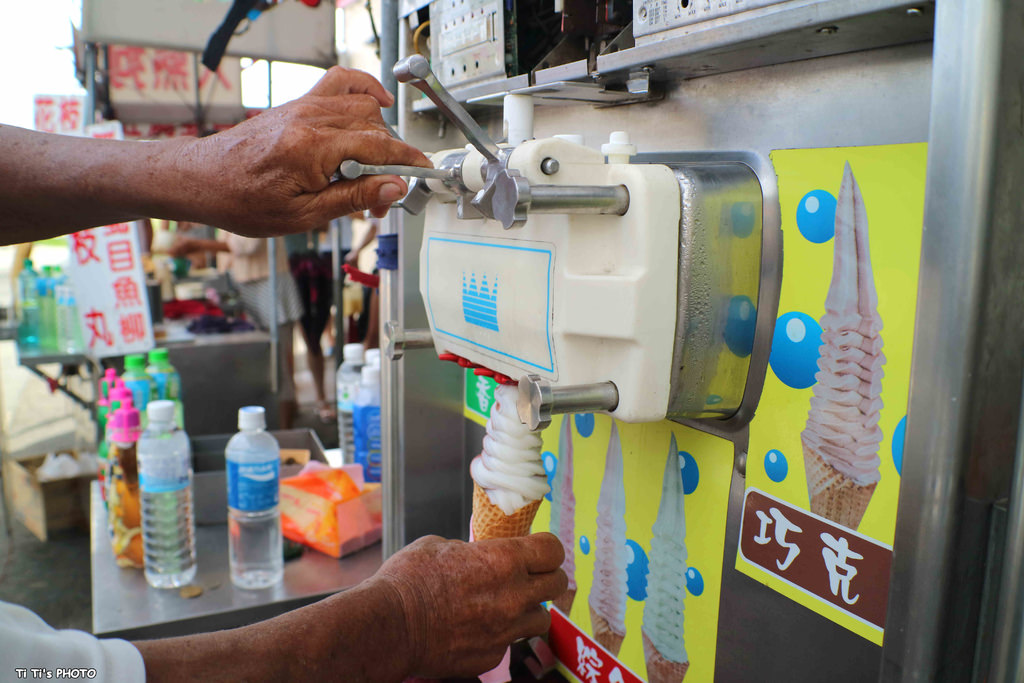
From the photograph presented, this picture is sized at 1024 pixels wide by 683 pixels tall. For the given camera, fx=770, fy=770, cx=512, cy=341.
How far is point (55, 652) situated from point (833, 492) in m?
0.66

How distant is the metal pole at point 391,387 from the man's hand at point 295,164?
1.51ft

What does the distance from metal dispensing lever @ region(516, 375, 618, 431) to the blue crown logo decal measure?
160 mm

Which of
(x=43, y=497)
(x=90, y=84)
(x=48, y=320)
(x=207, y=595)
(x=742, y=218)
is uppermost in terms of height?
(x=90, y=84)

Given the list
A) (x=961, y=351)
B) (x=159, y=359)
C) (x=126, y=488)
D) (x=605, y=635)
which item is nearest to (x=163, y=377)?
(x=159, y=359)

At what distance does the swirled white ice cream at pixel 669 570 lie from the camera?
875 millimetres

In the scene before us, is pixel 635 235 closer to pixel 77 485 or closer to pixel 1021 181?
pixel 1021 181

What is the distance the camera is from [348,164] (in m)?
0.69

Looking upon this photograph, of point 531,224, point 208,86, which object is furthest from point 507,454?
point 208,86

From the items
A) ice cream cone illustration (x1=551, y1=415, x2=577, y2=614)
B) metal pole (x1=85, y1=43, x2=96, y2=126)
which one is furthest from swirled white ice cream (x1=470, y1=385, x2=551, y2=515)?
metal pole (x1=85, y1=43, x2=96, y2=126)

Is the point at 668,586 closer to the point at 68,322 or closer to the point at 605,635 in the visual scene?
the point at 605,635

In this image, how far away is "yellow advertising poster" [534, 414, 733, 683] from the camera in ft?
2.77

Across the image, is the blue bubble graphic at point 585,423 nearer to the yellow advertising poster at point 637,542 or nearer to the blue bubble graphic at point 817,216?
the yellow advertising poster at point 637,542

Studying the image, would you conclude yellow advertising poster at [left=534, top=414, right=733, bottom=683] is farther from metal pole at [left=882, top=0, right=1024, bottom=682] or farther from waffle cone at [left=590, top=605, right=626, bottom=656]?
metal pole at [left=882, top=0, right=1024, bottom=682]

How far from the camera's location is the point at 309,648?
72cm
